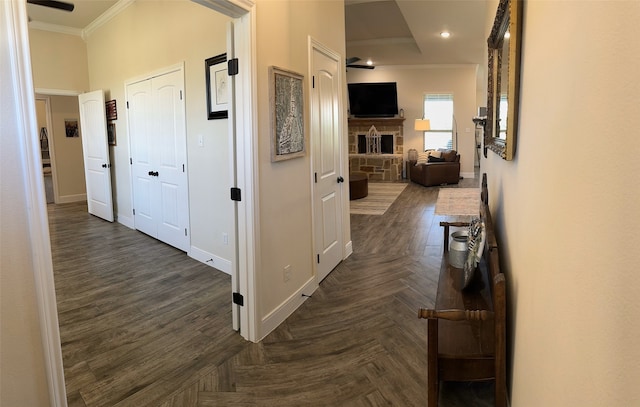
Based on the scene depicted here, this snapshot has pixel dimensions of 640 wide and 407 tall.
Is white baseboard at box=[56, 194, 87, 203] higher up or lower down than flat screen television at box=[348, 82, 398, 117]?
lower down

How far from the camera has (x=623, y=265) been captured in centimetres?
62

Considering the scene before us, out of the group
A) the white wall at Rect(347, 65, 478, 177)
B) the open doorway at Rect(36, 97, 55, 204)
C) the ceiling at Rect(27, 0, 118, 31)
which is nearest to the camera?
the ceiling at Rect(27, 0, 118, 31)

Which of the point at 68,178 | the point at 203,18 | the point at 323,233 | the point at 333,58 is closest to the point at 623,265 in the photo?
the point at 323,233

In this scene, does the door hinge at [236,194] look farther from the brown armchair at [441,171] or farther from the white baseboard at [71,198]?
the brown armchair at [441,171]

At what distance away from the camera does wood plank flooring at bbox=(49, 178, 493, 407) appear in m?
2.24

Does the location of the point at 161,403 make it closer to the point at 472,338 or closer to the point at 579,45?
the point at 472,338

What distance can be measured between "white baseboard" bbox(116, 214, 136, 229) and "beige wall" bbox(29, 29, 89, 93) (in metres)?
2.24

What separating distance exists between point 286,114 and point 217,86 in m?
1.27

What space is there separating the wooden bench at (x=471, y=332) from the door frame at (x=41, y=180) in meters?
1.28

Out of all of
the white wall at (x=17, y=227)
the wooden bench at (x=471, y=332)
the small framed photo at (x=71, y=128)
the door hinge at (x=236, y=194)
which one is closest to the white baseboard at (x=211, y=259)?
the door hinge at (x=236, y=194)

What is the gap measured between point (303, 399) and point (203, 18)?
356 centimetres

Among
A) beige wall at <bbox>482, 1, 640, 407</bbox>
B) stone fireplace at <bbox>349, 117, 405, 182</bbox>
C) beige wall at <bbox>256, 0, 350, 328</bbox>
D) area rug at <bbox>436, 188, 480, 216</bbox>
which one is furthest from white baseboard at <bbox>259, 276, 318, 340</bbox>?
stone fireplace at <bbox>349, 117, 405, 182</bbox>

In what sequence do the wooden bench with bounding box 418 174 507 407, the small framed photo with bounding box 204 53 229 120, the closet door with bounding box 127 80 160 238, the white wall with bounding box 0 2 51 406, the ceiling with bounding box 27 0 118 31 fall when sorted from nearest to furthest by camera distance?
1. the white wall with bounding box 0 2 51 406
2. the wooden bench with bounding box 418 174 507 407
3. the small framed photo with bounding box 204 53 229 120
4. the closet door with bounding box 127 80 160 238
5. the ceiling with bounding box 27 0 118 31

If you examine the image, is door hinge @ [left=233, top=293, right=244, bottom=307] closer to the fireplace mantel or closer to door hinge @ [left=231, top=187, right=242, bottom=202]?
door hinge @ [left=231, top=187, right=242, bottom=202]
